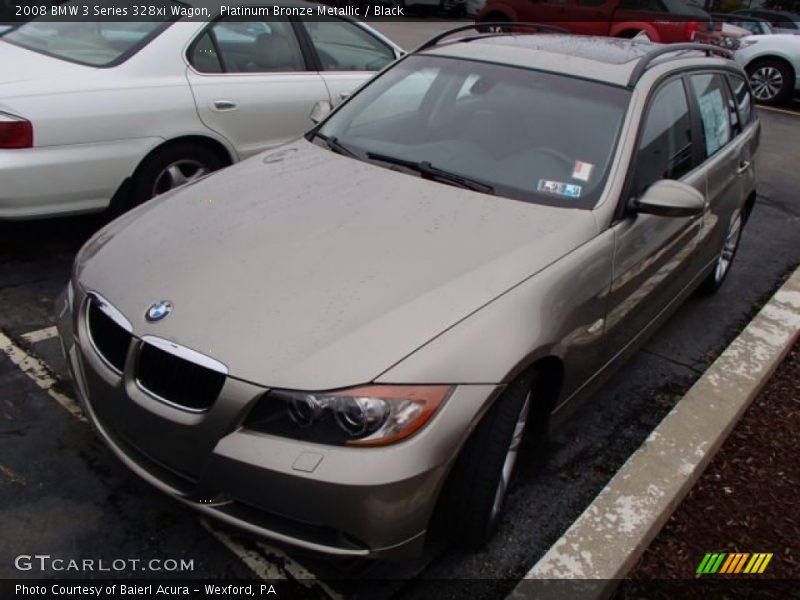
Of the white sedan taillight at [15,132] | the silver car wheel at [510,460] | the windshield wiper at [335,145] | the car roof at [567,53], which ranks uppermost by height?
the car roof at [567,53]

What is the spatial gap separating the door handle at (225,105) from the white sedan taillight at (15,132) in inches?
Answer: 45.5

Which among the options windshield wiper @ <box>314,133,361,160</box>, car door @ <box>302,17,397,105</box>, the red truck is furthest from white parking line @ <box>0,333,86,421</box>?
the red truck

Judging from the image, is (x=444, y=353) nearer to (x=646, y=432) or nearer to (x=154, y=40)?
(x=646, y=432)

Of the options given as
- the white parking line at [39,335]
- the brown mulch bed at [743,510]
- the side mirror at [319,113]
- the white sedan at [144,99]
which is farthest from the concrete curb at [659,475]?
the white sedan at [144,99]

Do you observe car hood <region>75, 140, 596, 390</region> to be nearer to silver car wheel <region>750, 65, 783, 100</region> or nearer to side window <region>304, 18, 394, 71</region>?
side window <region>304, 18, 394, 71</region>

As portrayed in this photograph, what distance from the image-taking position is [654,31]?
12.6m

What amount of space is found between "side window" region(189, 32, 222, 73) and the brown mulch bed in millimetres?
3756

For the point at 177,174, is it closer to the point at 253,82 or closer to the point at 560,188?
the point at 253,82

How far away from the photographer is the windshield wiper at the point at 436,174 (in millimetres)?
2977

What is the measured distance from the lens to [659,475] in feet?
9.29

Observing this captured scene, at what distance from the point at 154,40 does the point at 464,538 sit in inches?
143

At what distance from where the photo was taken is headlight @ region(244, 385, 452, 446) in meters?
1.99

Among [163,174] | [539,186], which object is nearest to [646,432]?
[539,186]

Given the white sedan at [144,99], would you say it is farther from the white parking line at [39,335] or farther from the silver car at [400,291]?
the silver car at [400,291]
